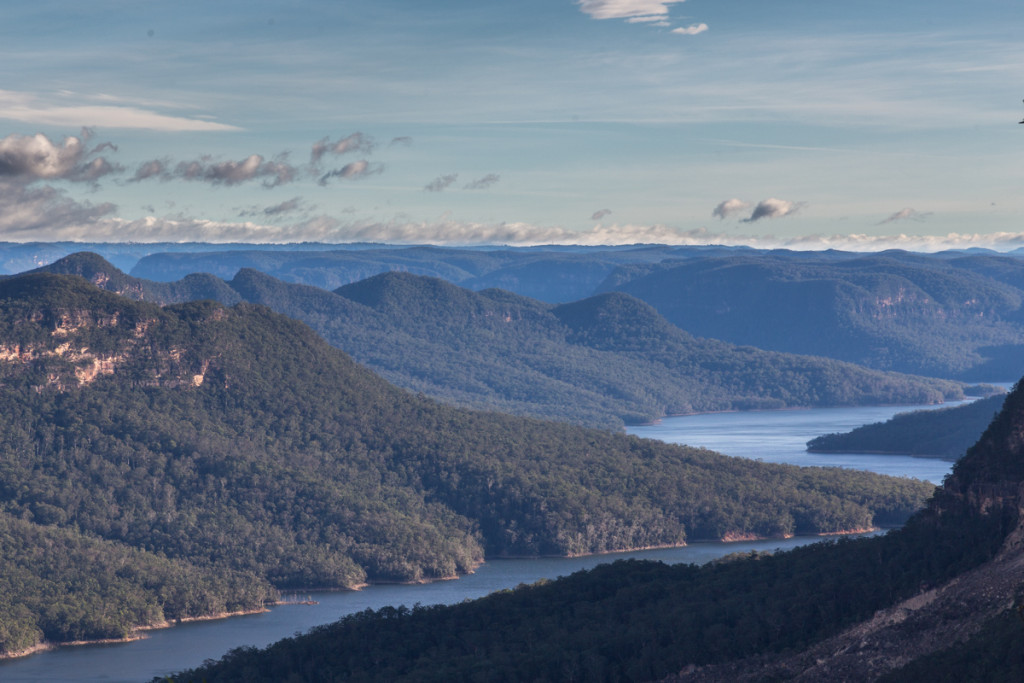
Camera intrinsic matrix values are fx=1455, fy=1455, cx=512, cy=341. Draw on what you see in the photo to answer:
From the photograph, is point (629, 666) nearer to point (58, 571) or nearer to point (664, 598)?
point (664, 598)

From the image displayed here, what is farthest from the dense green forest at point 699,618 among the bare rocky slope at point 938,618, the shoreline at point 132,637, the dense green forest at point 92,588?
the dense green forest at point 92,588

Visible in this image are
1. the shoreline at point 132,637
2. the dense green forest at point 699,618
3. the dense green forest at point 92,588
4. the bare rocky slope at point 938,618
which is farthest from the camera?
the dense green forest at point 92,588

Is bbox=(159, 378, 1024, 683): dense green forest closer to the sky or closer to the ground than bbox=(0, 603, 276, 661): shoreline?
closer to the sky

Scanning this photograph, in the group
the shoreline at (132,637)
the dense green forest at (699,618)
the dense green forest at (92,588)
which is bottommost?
the shoreline at (132,637)

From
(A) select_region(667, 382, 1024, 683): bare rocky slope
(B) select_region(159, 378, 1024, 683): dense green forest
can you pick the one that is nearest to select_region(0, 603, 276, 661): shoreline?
(B) select_region(159, 378, 1024, 683): dense green forest

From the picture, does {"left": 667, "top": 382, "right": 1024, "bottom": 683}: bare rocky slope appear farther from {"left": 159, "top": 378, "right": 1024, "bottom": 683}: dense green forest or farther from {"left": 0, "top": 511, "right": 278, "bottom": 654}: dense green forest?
{"left": 0, "top": 511, "right": 278, "bottom": 654}: dense green forest

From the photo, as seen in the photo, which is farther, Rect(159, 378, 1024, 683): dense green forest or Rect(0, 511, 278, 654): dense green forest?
Rect(0, 511, 278, 654): dense green forest

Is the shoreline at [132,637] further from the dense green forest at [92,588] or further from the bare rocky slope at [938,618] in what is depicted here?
the bare rocky slope at [938,618]

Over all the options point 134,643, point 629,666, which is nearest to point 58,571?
point 134,643

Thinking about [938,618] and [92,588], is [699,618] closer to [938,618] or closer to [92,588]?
[938,618]
